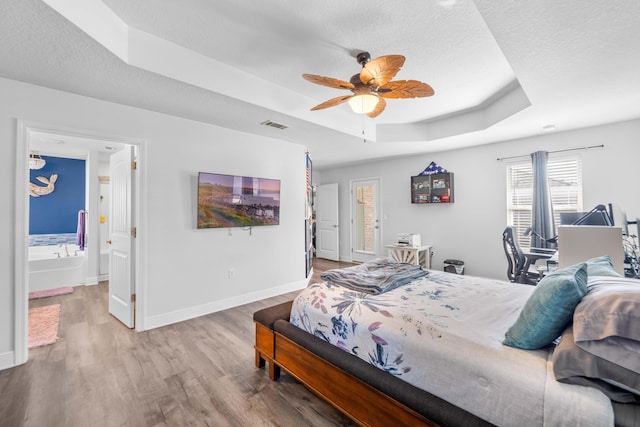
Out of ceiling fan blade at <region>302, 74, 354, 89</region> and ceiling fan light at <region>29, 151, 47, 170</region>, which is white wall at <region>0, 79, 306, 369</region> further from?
ceiling fan light at <region>29, 151, 47, 170</region>

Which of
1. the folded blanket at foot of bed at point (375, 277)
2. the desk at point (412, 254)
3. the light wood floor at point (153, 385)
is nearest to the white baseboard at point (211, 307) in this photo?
the light wood floor at point (153, 385)

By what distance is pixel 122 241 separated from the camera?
3266mm

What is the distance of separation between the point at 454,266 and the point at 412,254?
0.74 metres

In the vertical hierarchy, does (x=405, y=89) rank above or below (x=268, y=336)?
above

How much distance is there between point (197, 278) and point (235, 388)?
5.61 ft

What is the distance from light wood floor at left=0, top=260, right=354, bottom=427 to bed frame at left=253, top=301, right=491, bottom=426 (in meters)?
0.18

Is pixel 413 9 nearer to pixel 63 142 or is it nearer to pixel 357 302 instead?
pixel 357 302

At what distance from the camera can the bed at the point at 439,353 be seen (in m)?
1.04

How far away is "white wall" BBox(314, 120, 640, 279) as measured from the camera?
11.7ft

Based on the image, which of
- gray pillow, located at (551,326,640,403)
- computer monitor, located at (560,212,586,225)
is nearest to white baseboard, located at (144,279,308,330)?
gray pillow, located at (551,326,640,403)

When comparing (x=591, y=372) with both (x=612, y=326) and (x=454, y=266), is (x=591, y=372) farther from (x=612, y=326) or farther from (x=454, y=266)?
(x=454, y=266)

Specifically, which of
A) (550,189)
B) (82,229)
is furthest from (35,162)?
(550,189)

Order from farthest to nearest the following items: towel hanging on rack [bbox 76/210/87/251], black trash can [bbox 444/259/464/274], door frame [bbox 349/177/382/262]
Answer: door frame [bbox 349/177/382/262], towel hanging on rack [bbox 76/210/87/251], black trash can [bbox 444/259/464/274]

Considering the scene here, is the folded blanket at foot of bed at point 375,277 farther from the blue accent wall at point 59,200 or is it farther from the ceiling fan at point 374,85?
the blue accent wall at point 59,200
